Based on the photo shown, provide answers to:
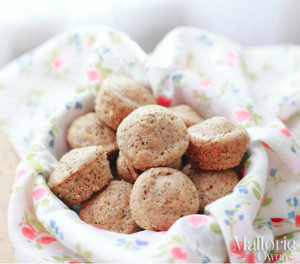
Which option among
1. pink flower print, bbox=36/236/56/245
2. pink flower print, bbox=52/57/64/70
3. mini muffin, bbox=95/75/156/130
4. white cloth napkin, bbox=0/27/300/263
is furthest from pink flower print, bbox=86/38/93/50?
pink flower print, bbox=36/236/56/245

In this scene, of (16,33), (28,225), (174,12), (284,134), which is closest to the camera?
(28,225)

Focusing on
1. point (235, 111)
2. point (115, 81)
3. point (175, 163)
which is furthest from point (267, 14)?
point (175, 163)

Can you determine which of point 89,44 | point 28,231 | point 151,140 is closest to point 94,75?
point 89,44

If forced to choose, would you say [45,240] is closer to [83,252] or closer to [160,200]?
[83,252]

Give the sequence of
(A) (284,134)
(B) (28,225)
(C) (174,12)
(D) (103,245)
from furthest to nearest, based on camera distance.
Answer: (C) (174,12) → (A) (284,134) → (B) (28,225) → (D) (103,245)

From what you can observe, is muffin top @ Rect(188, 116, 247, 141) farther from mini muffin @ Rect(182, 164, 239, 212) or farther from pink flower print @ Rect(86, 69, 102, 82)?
pink flower print @ Rect(86, 69, 102, 82)

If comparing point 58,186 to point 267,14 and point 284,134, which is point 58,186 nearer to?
point 284,134
